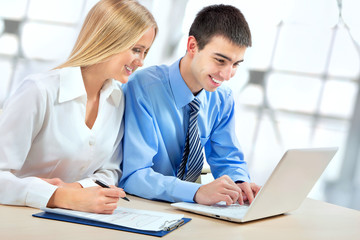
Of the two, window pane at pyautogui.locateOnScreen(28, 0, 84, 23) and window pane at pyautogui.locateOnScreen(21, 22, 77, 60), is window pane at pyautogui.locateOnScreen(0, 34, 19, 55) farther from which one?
window pane at pyautogui.locateOnScreen(28, 0, 84, 23)

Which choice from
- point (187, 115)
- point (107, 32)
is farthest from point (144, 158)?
point (107, 32)

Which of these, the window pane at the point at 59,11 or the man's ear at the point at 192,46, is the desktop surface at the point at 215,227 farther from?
the window pane at the point at 59,11

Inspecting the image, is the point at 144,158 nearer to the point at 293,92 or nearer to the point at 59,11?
the point at 293,92

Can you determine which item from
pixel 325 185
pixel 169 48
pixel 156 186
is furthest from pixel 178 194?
pixel 169 48

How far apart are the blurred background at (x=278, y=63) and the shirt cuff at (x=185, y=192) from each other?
3.36m

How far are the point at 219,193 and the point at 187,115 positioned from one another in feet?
1.59

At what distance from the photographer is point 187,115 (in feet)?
6.13

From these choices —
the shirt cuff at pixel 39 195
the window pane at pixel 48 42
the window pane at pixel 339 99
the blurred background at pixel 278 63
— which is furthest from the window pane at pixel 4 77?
the shirt cuff at pixel 39 195

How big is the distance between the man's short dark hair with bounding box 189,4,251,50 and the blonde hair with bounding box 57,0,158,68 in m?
0.39

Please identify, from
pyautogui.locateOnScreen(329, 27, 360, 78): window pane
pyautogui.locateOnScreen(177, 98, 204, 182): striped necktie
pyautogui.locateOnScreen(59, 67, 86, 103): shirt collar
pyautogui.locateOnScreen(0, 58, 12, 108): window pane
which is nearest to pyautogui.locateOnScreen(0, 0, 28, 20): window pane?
pyautogui.locateOnScreen(0, 58, 12, 108): window pane

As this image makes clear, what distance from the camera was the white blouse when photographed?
1295 millimetres

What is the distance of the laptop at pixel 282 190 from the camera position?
50.0 inches

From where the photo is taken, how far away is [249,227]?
1320 mm

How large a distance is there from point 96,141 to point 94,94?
18cm
